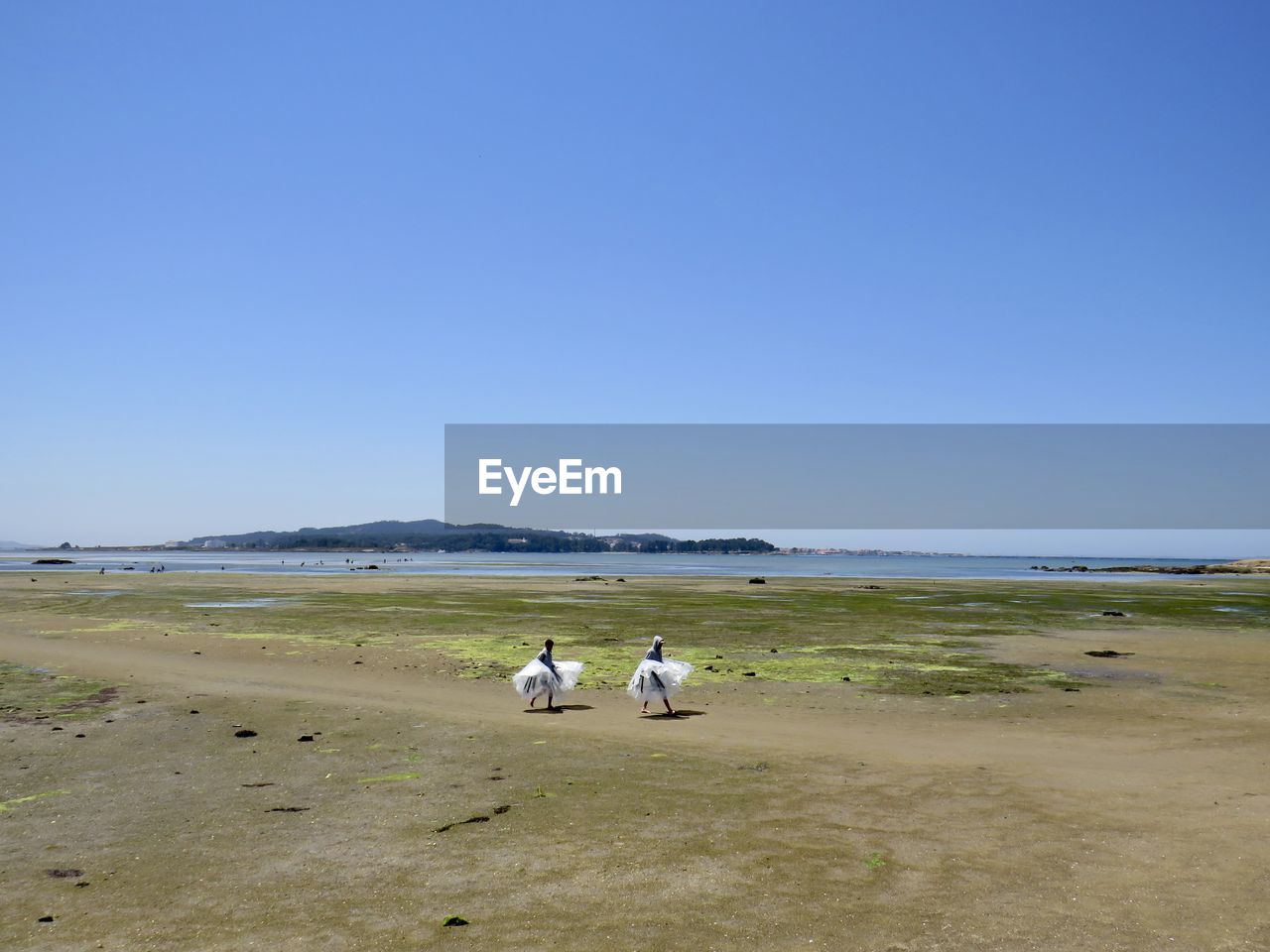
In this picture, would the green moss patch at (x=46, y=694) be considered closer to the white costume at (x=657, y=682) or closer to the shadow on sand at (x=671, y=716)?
the white costume at (x=657, y=682)

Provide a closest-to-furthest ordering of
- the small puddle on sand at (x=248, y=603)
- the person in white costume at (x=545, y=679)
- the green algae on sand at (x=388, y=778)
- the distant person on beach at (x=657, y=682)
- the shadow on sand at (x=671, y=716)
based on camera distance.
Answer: the green algae on sand at (x=388, y=778) → the shadow on sand at (x=671, y=716) → the distant person on beach at (x=657, y=682) → the person in white costume at (x=545, y=679) → the small puddle on sand at (x=248, y=603)

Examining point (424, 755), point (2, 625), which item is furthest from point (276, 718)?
point (2, 625)

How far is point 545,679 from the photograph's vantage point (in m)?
20.2

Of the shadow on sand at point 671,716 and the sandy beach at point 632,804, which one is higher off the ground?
the sandy beach at point 632,804

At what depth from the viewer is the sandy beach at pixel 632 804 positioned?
858 cm

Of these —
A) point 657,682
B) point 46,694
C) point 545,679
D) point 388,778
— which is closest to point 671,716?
point 657,682

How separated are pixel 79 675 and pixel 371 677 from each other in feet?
25.0

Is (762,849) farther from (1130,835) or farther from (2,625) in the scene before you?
(2,625)

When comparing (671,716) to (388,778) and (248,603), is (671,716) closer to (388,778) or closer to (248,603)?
(388,778)

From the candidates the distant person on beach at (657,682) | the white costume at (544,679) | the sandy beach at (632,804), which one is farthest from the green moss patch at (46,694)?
the distant person on beach at (657,682)

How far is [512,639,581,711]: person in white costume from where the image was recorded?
20141mm

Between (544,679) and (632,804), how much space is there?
800cm

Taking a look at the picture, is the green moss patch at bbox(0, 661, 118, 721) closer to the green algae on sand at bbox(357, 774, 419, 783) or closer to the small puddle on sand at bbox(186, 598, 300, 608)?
the green algae on sand at bbox(357, 774, 419, 783)

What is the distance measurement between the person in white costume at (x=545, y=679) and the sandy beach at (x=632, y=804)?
66 centimetres
